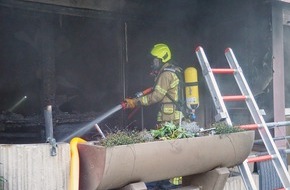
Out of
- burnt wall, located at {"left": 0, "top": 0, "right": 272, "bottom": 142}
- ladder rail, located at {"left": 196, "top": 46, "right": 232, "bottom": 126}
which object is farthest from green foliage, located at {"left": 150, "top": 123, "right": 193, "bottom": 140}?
burnt wall, located at {"left": 0, "top": 0, "right": 272, "bottom": 142}

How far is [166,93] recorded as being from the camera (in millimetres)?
5102

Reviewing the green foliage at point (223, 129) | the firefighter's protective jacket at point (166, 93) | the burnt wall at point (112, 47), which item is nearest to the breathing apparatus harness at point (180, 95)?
the firefighter's protective jacket at point (166, 93)

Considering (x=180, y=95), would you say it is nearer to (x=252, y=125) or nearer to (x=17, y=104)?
(x=252, y=125)

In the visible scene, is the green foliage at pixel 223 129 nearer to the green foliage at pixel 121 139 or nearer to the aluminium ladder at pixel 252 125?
the aluminium ladder at pixel 252 125

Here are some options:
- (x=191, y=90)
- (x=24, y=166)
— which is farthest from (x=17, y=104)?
(x=24, y=166)

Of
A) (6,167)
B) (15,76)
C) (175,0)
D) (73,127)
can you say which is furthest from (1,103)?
(6,167)

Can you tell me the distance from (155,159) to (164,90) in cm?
238

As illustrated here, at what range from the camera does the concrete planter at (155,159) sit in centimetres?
254

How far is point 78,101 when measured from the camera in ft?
21.0

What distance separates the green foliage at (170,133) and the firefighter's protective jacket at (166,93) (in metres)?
1.93

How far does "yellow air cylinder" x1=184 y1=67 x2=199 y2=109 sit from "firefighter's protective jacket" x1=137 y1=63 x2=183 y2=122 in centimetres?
57

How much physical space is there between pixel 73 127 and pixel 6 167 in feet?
12.1

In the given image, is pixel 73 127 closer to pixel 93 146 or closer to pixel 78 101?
→ pixel 78 101

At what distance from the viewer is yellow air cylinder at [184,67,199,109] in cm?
570
